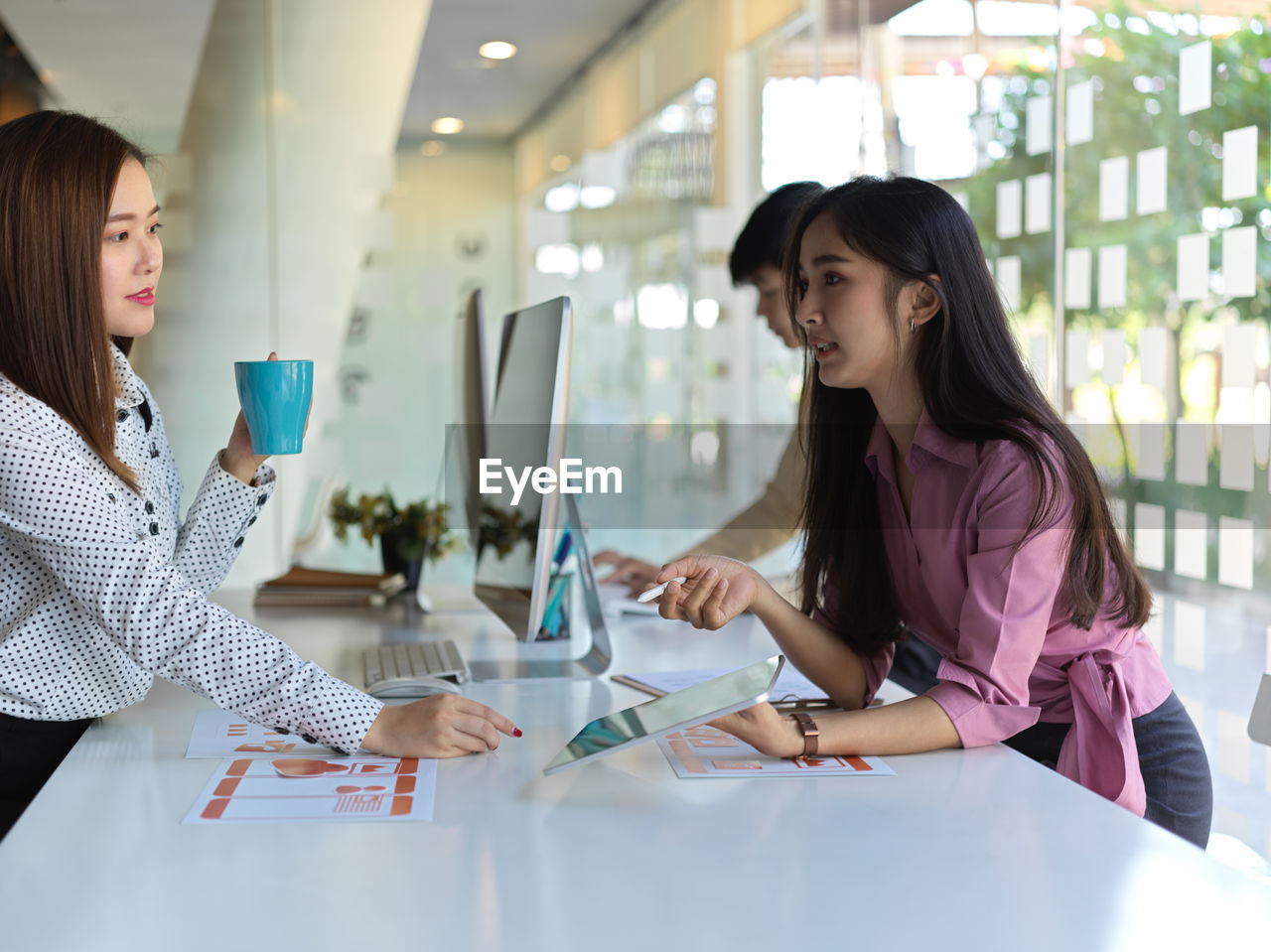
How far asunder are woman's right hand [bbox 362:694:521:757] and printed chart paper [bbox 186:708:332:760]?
6 cm

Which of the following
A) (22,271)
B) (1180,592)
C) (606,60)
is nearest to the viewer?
(22,271)

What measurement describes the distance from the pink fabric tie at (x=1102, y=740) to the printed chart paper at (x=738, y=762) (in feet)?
0.89

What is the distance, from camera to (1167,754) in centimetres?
136

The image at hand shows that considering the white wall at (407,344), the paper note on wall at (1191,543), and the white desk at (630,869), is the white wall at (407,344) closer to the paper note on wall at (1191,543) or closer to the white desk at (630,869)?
the paper note on wall at (1191,543)

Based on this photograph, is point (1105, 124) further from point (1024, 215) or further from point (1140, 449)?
point (1140, 449)

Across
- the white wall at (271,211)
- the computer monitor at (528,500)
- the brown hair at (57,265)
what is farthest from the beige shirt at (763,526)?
the white wall at (271,211)

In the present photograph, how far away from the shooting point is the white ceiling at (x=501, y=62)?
4574mm

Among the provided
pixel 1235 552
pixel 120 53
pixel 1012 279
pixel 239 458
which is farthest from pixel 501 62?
pixel 239 458

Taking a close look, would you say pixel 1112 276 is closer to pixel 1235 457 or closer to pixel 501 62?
pixel 1235 457

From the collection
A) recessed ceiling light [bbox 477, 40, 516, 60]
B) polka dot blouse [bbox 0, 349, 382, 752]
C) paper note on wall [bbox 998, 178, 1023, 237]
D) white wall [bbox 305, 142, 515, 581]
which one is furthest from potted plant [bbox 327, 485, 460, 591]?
recessed ceiling light [bbox 477, 40, 516, 60]

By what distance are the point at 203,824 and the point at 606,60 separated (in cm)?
453

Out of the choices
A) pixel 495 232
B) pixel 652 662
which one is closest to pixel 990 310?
pixel 652 662

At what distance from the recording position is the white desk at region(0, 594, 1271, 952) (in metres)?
0.76

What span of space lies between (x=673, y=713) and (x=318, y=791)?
32 cm
